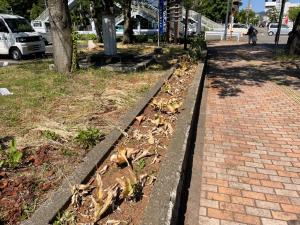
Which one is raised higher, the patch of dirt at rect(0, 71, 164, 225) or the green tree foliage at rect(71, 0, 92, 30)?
the green tree foliage at rect(71, 0, 92, 30)

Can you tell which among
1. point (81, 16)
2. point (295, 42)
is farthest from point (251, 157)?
point (81, 16)

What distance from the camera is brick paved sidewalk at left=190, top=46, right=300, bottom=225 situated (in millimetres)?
3631

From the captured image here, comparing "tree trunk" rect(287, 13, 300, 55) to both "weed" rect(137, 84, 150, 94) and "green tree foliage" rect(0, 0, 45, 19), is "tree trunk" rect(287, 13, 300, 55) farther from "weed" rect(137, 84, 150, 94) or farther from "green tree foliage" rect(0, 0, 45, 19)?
"green tree foliage" rect(0, 0, 45, 19)

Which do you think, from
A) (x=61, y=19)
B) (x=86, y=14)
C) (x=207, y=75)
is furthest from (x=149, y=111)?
(x=86, y=14)

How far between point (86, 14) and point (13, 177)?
3184 centimetres

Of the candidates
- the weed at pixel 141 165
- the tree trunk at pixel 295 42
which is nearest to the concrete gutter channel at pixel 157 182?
the weed at pixel 141 165

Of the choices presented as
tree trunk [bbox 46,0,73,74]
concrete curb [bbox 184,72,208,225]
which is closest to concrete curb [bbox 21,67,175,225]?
concrete curb [bbox 184,72,208,225]

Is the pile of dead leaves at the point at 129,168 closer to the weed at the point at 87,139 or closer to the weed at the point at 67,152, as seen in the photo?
the weed at the point at 87,139

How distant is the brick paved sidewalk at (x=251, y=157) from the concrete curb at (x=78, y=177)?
1.40 m

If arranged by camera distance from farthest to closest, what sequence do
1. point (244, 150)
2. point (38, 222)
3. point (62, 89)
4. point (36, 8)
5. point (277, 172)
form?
1. point (36, 8)
2. point (62, 89)
3. point (244, 150)
4. point (277, 172)
5. point (38, 222)

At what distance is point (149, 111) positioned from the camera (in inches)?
230

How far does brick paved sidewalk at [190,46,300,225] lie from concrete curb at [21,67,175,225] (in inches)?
55.1

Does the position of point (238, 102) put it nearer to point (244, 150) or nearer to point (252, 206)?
point (244, 150)

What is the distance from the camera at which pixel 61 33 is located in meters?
9.01
